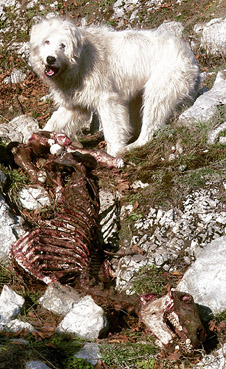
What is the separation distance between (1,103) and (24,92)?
18.7 inches

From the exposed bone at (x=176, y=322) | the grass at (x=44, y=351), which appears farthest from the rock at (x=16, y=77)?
the exposed bone at (x=176, y=322)

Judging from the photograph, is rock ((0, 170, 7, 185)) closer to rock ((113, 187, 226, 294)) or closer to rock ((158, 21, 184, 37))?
rock ((113, 187, 226, 294))

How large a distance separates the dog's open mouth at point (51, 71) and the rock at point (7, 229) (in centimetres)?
169

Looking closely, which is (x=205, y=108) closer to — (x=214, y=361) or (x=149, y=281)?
(x=149, y=281)

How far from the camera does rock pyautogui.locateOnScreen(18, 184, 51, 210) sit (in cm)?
541

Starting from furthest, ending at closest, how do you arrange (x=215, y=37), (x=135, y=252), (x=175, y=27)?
(x=175, y=27), (x=215, y=37), (x=135, y=252)

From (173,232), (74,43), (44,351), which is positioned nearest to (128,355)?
(44,351)

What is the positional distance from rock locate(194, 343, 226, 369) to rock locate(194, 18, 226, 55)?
6.05m

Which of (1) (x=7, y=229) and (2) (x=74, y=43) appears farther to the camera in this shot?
(2) (x=74, y=43)

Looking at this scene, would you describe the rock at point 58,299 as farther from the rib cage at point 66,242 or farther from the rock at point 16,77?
the rock at point 16,77

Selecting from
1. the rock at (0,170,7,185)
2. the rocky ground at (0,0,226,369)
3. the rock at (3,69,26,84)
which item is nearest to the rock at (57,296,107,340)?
the rocky ground at (0,0,226,369)

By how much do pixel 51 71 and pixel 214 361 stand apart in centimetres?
385

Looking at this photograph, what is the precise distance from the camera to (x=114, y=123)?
609 cm

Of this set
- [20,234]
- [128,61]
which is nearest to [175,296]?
[20,234]
